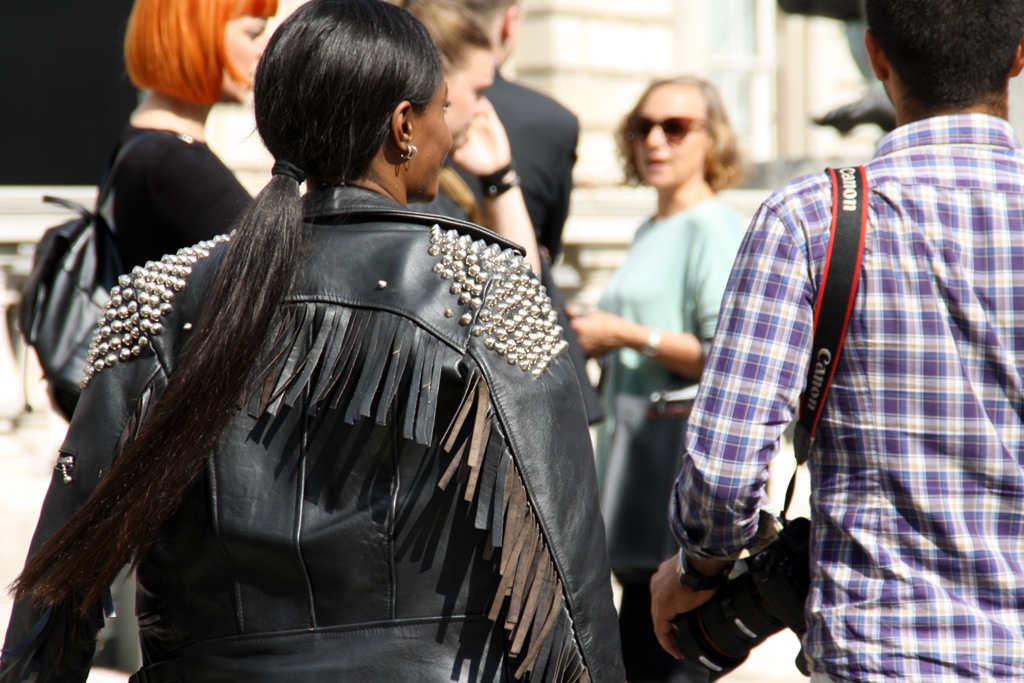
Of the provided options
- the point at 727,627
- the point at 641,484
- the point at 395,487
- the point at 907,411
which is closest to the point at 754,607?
the point at 727,627

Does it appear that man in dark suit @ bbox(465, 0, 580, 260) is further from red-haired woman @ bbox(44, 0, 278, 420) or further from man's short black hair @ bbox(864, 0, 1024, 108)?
man's short black hair @ bbox(864, 0, 1024, 108)

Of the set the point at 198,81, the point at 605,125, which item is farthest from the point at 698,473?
the point at 605,125

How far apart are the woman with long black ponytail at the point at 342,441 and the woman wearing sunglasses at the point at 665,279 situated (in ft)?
5.96

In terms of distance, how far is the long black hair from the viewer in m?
1.59

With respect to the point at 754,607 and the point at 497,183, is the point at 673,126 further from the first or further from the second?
the point at 754,607

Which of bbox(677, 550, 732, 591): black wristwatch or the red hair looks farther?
the red hair

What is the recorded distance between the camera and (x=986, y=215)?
1.83 metres

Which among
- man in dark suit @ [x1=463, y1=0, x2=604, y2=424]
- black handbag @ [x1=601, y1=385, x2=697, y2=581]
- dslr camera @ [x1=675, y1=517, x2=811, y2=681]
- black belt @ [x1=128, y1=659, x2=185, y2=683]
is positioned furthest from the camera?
black handbag @ [x1=601, y1=385, x2=697, y2=581]

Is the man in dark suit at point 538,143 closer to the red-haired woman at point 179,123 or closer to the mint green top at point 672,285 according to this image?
the mint green top at point 672,285

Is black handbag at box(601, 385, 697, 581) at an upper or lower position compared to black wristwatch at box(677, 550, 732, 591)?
lower

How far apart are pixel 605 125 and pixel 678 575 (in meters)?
9.03

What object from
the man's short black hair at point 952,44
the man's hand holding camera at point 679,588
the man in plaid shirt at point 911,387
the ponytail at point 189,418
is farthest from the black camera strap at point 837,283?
the ponytail at point 189,418

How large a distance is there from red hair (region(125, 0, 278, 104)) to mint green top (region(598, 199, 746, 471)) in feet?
4.69

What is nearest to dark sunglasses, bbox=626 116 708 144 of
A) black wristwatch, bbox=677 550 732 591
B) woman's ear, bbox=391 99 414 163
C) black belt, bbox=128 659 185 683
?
black wristwatch, bbox=677 550 732 591
